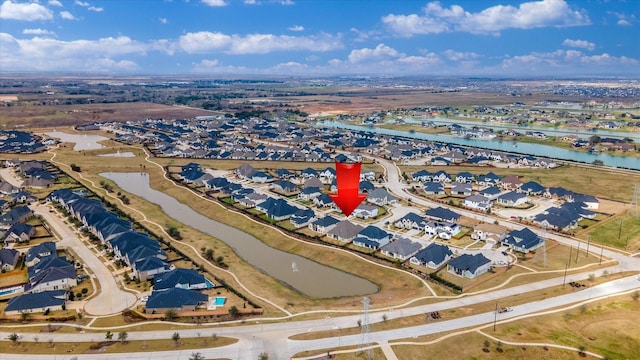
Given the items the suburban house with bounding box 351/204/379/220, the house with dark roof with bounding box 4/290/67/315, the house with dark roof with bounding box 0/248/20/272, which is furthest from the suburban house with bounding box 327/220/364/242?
the house with dark roof with bounding box 0/248/20/272

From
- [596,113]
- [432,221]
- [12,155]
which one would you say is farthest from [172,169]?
[596,113]

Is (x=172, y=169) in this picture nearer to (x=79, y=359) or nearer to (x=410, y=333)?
(x=79, y=359)

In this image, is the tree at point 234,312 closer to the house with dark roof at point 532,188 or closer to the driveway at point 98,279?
the driveway at point 98,279

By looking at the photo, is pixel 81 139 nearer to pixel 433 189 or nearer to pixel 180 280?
pixel 433 189

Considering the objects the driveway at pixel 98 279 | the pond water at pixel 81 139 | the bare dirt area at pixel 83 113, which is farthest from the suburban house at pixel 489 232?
the bare dirt area at pixel 83 113

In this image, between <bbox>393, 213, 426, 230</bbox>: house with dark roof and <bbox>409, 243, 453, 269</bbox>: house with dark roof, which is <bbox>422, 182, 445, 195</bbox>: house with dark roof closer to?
<bbox>393, 213, 426, 230</bbox>: house with dark roof

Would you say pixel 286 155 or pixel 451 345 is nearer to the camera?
pixel 451 345
